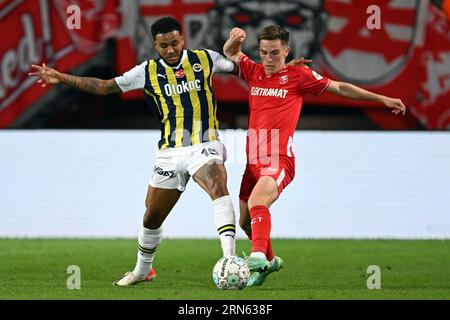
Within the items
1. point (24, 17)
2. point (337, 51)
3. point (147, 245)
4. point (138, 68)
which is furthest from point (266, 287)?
point (24, 17)

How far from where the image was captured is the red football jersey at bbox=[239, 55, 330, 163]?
311 inches

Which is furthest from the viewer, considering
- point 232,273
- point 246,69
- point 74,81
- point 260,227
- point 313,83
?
point 246,69

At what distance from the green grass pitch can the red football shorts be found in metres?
0.73

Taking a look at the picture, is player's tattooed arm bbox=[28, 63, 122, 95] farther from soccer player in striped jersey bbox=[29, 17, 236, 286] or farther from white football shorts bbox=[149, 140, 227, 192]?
white football shorts bbox=[149, 140, 227, 192]

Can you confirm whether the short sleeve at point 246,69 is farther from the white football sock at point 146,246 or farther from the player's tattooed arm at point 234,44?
the white football sock at point 146,246

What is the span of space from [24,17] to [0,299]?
6.14 metres

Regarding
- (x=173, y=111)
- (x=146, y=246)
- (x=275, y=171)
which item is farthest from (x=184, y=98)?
(x=146, y=246)

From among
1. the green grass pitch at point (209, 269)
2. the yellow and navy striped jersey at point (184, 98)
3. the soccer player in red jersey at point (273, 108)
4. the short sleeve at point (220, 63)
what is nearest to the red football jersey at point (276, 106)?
the soccer player in red jersey at point (273, 108)

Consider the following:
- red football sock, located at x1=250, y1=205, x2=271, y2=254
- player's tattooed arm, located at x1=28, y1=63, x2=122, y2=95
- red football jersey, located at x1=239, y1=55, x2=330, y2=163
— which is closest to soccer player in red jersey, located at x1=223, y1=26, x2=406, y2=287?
red football jersey, located at x1=239, y1=55, x2=330, y2=163

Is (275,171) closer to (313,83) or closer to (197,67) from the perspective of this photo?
(313,83)

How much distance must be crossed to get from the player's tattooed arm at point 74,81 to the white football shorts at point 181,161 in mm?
607

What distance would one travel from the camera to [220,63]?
8055mm

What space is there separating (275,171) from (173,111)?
841 mm

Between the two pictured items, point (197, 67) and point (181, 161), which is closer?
point (181, 161)
